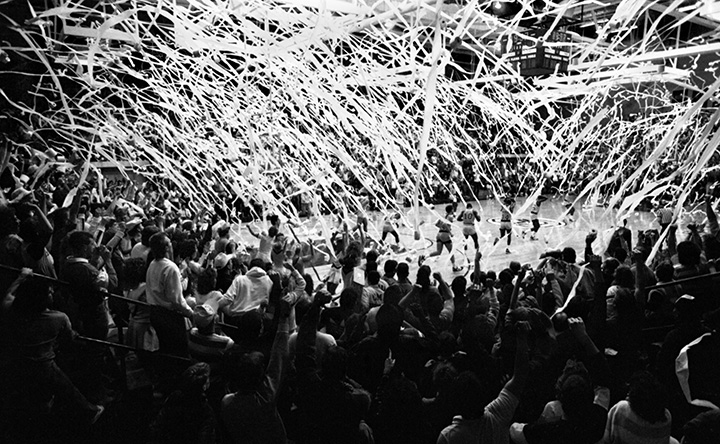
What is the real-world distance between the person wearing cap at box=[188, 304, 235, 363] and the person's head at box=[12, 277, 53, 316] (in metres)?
0.73

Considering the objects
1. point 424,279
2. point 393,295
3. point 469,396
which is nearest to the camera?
point 469,396

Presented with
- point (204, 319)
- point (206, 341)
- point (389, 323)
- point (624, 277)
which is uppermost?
point (624, 277)

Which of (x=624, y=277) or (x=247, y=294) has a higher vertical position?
(x=624, y=277)

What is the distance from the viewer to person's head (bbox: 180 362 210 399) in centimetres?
212

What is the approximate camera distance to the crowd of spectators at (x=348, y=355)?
6.96 feet

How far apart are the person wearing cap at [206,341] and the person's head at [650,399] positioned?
1.90 m

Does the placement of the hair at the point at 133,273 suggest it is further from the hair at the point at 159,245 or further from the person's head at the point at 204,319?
the person's head at the point at 204,319

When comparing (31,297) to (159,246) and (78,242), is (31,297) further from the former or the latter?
(78,242)

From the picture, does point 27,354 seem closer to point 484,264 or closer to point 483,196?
point 484,264

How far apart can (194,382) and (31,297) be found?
99 cm

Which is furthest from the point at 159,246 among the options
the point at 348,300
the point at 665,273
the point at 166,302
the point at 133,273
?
the point at 665,273


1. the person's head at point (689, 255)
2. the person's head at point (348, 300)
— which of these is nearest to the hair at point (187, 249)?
the person's head at point (348, 300)

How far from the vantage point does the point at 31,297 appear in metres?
2.61

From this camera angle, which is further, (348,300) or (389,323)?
(348,300)
